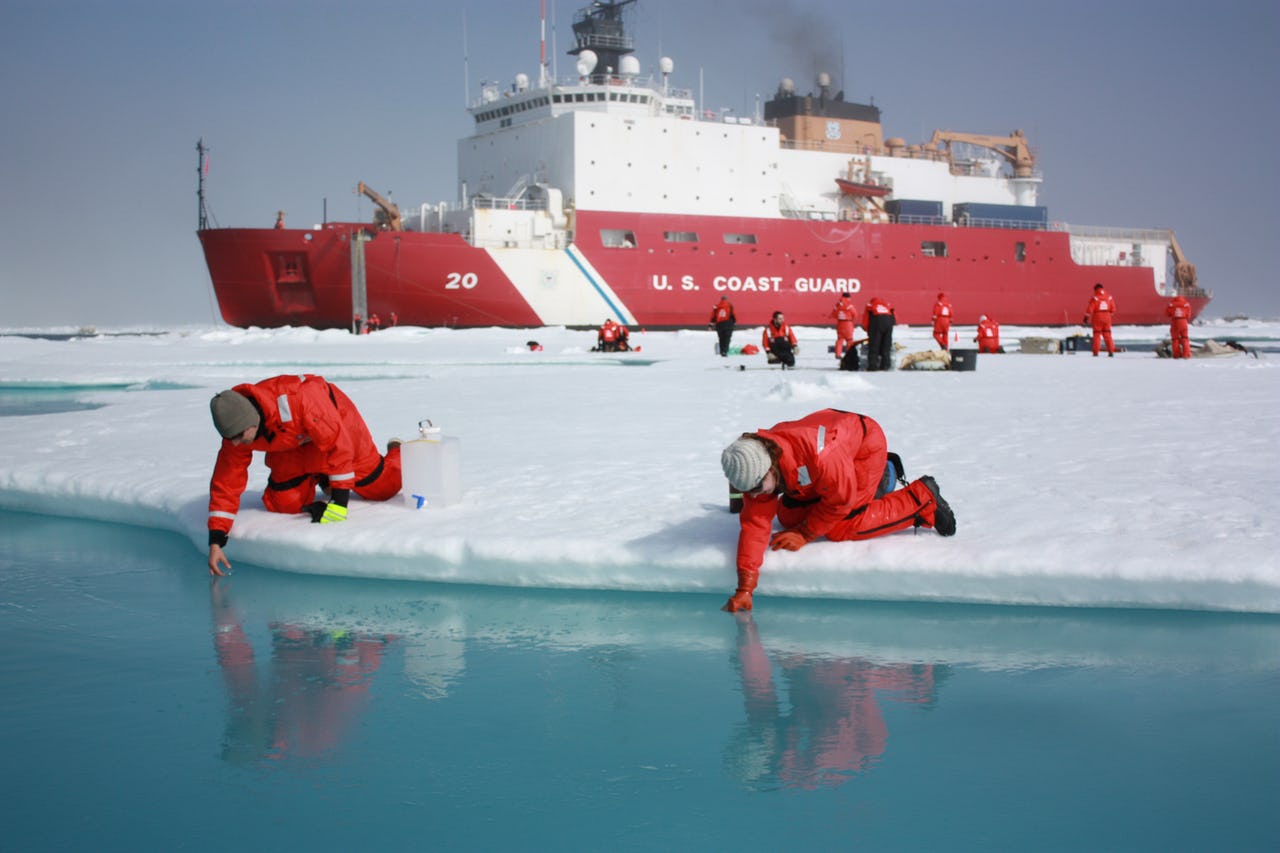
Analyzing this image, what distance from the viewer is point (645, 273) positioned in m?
25.9

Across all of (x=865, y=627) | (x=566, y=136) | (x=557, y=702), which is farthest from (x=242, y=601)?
(x=566, y=136)

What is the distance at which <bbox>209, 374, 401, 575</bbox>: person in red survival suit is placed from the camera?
3902 millimetres

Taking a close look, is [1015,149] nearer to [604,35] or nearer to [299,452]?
[604,35]

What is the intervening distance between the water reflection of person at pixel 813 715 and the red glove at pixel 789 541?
41cm

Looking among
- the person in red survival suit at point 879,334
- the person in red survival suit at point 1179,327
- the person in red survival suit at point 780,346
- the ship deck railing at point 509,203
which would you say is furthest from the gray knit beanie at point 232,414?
the ship deck railing at point 509,203

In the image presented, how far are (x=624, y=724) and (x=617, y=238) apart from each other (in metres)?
23.5

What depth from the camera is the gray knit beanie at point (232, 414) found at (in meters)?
3.74

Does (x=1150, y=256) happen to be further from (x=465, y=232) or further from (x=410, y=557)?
(x=410, y=557)

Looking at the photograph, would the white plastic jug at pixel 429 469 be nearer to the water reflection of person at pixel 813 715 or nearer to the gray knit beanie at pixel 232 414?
the gray knit beanie at pixel 232 414

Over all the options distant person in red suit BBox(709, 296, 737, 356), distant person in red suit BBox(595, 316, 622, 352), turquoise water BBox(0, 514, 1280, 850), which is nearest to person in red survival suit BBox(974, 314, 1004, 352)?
distant person in red suit BBox(709, 296, 737, 356)

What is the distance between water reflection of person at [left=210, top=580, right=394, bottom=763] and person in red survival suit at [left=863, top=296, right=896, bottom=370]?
8.94 meters

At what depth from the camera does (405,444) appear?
464 centimetres

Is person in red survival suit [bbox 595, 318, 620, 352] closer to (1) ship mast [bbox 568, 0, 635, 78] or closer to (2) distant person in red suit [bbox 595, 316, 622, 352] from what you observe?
(2) distant person in red suit [bbox 595, 316, 622, 352]

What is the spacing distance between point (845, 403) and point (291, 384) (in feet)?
16.9
